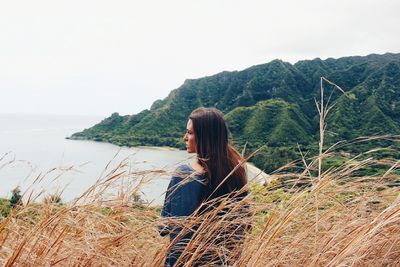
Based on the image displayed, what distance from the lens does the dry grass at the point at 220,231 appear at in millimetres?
967

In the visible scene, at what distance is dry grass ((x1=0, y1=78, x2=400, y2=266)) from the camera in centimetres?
97

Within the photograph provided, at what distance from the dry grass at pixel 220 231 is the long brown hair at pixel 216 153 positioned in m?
0.13

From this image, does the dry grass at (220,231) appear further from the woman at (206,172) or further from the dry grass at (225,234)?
the woman at (206,172)

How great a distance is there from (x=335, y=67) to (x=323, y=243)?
385ft

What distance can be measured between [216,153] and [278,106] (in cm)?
7828

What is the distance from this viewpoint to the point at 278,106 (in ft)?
255

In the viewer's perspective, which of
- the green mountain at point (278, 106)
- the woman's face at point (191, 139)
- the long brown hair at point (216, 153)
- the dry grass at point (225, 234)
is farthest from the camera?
the green mountain at point (278, 106)

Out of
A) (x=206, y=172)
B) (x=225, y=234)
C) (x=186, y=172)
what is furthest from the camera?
(x=206, y=172)

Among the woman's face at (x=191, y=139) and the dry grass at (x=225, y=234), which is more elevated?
the woman's face at (x=191, y=139)

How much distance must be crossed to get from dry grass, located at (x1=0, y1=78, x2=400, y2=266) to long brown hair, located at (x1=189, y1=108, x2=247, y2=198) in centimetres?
13

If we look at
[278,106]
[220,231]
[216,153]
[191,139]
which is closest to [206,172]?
[216,153]

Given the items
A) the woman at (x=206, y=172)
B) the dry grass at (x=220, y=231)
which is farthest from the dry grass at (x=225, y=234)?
the woman at (x=206, y=172)

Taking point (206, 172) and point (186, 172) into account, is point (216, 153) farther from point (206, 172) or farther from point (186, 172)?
point (186, 172)

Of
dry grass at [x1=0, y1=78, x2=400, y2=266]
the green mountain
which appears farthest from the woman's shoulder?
the green mountain
